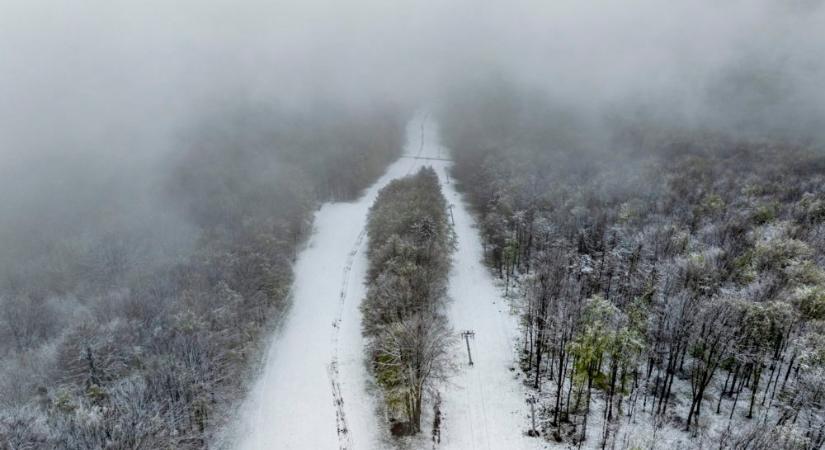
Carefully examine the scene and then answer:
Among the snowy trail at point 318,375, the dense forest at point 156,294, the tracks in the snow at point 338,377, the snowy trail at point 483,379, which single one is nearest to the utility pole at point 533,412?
the snowy trail at point 483,379

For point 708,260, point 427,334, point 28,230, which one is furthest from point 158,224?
point 708,260

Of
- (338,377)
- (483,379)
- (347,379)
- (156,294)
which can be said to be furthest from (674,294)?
(156,294)

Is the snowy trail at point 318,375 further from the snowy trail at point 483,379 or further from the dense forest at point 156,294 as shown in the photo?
the snowy trail at point 483,379

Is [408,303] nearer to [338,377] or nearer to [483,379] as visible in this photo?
[338,377]

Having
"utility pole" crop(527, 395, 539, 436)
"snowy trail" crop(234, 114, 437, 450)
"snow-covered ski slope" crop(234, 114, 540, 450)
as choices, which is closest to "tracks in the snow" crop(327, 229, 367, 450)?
"snowy trail" crop(234, 114, 437, 450)

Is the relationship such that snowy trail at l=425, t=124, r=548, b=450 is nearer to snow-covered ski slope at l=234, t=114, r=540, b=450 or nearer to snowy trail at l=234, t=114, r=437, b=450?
snow-covered ski slope at l=234, t=114, r=540, b=450
